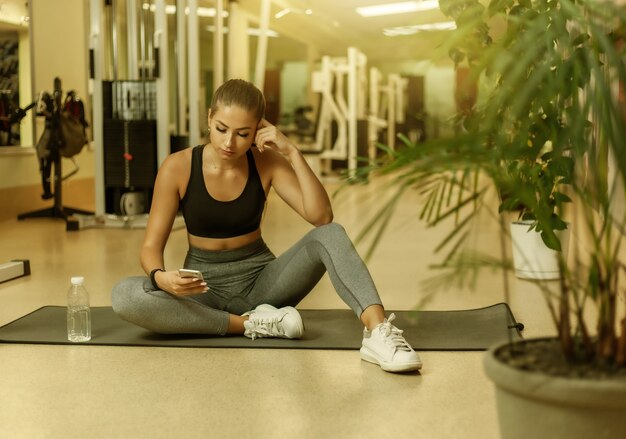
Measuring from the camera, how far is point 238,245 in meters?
2.75

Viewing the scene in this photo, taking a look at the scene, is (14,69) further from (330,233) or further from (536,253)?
(330,233)

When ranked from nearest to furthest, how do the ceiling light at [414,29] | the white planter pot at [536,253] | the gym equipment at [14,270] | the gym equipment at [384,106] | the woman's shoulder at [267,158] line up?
1. the ceiling light at [414,29]
2. the woman's shoulder at [267,158]
3. the white planter pot at [536,253]
4. the gym equipment at [14,270]
5. the gym equipment at [384,106]

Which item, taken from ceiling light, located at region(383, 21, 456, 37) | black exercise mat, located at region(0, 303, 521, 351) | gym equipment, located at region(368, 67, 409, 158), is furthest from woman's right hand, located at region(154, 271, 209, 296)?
gym equipment, located at region(368, 67, 409, 158)

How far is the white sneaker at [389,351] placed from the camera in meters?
2.31

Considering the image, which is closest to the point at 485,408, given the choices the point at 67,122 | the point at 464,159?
the point at 464,159

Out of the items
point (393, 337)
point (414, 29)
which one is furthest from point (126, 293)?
point (414, 29)

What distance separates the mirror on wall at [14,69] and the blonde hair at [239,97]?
13.0 ft

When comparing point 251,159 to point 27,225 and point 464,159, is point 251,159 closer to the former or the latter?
point 464,159

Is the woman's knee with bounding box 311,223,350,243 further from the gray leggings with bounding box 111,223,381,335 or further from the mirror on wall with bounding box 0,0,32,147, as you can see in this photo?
the mirror on wall with bounding box 0,0,32,147

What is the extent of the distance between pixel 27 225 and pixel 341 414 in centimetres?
476

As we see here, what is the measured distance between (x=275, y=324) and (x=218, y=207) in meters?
0.41

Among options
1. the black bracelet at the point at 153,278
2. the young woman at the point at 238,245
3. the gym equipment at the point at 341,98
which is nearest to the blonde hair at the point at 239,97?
the young woman at the point at 238,245

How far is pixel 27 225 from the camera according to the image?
623 centimetres

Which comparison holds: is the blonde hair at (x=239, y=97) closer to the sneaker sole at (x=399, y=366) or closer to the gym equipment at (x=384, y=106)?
the sneaker sole at (x=399, y=366)
